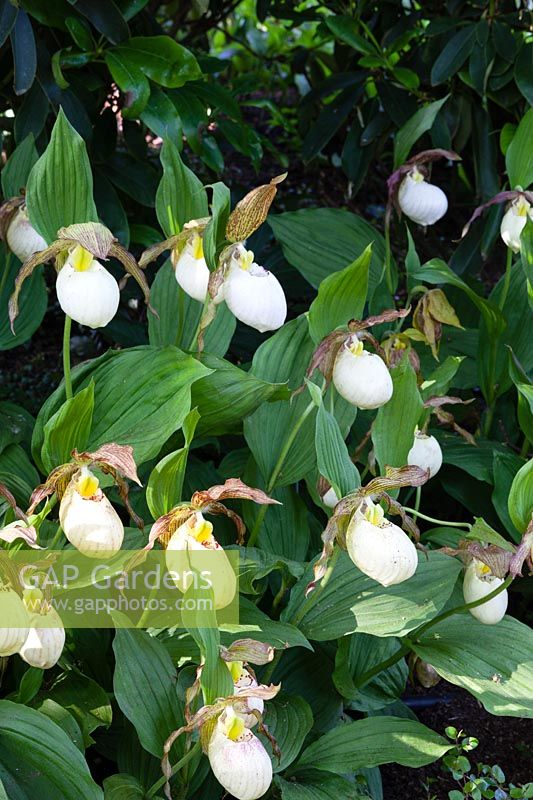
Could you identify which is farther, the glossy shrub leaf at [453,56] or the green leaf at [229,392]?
the glossy shrub leaf at [453,56]

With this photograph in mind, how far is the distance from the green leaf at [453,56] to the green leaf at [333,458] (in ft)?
3.87

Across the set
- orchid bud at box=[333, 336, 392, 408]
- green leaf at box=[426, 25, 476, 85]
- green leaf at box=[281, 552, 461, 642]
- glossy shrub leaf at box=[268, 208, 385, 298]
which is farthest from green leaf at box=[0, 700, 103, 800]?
A: green leaf at box=[426, 25, 476, 85]

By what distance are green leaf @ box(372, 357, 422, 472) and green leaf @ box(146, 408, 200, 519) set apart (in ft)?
1.11

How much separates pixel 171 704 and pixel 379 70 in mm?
1713

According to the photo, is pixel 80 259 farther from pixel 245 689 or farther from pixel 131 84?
pixel 245 689

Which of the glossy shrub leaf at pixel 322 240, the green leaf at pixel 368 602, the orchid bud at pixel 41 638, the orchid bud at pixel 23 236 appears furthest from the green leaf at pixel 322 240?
the orchid bud at pixel 41 638

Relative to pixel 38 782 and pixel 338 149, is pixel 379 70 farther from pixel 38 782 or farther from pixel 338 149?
pixel 38 782

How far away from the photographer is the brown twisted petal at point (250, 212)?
1.40 meters

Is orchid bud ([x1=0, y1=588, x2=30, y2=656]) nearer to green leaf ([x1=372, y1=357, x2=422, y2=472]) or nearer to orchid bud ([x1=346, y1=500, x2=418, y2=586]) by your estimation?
orchid bud ([x1=346, y1=500, x2=418, y2=586])

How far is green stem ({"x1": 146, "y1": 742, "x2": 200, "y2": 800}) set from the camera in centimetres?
125

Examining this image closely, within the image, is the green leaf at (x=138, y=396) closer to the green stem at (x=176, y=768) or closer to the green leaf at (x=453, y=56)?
the green stem at (x=176, y=768)

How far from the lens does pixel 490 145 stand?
2.47 m

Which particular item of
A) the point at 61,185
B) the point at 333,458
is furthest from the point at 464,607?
the point at 61,185

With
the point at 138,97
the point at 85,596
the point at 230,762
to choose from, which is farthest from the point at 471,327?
the point at 230,762
